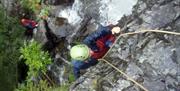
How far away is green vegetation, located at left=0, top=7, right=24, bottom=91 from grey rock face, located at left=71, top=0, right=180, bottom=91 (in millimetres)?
2894

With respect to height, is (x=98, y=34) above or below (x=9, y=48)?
above

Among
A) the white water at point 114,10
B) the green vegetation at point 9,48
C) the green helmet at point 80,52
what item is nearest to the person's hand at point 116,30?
the green helmet at point 80,52

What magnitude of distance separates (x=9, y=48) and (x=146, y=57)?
14.0ft

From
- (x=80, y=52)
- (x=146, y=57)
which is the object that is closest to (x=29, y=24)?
(x=80, y=52)

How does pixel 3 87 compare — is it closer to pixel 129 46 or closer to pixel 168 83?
pixel 129 46

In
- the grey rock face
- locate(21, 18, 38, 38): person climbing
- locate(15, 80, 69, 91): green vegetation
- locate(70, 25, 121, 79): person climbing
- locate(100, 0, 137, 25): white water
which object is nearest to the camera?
the grey rock face

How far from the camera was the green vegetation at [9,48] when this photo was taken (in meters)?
8.44

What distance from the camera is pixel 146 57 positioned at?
5.52 meters

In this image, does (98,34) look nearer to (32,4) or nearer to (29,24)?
(29,24)

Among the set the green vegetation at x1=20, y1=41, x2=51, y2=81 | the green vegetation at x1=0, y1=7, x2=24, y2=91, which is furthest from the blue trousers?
the green vegetation at x1=0, y1=7, x2=24, y2=91

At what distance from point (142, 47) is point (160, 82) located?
637 millimetres

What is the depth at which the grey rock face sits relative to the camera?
5.26m

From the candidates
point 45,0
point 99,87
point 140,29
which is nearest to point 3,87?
point 45,0

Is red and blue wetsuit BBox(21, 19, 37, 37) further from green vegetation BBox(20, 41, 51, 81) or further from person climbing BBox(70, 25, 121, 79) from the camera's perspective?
person climbing BBox(70, 25, 121, 79)
